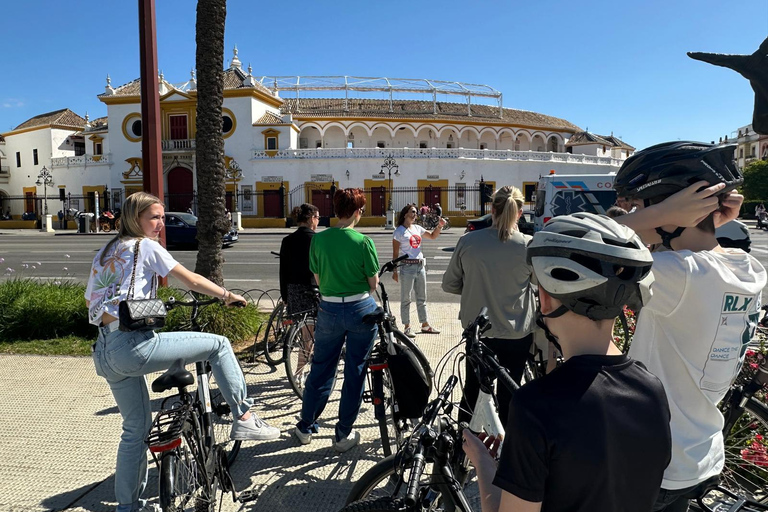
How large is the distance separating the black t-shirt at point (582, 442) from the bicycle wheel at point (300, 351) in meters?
3.97

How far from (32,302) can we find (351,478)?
6.44 metres

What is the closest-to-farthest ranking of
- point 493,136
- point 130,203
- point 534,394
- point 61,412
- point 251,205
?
point 534,394, point 130,203, point 61,412, point 251,205, point 493,136

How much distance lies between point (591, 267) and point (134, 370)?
8.43 feet

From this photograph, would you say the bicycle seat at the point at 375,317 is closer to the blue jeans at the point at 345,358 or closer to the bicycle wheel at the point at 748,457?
the blue jeans at the point at 345,358

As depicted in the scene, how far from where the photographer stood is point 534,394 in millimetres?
1344

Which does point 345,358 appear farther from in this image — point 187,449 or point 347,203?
point 187,449

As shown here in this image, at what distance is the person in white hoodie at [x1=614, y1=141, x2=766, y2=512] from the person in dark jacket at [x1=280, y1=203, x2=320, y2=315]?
4.39 meters

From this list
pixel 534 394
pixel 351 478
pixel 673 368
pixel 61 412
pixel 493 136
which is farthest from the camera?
pixel 493 136

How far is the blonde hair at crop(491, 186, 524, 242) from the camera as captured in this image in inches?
151

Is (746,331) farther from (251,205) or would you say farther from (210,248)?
(251,205)

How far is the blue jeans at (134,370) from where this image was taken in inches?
117

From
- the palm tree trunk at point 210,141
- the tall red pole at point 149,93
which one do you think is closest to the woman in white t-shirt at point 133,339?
the palm tree trunk at point 210,141

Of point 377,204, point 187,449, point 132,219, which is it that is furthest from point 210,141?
point 377,204

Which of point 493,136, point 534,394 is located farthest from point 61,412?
point 493,136
